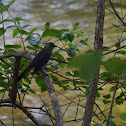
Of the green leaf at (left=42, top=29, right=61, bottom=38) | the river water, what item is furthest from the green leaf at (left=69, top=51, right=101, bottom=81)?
the river water

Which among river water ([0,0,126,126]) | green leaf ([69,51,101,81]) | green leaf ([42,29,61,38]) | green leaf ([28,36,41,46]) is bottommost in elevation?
green leaf ([69,51,101,81])

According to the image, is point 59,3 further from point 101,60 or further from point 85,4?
point 101,60

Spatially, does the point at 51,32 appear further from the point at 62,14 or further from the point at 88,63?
the point at 62,14

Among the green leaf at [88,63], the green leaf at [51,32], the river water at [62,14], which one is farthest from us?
the river water at [62,14]

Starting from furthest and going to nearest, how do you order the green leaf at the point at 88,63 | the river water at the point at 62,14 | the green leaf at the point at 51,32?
the river water at the point at 62,14, the green leaf at the point at 51,32, the green leaf at the point at 88,63

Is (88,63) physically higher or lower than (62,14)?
lower

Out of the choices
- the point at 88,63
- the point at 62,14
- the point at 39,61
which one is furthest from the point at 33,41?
the point at 62,14

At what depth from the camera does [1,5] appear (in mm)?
1048

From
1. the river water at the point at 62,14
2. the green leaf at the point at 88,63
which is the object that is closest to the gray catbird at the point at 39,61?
the green leaf at the point at 88,63

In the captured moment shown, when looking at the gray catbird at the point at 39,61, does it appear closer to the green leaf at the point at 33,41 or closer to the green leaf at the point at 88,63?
the green leaf at the point at 33,41

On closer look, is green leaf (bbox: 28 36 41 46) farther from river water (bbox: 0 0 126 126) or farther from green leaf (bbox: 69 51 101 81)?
river water (bbox: 0 0 126 126)

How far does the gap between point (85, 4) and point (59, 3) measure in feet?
1.76

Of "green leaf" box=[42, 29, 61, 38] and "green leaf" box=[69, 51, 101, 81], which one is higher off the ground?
"green leaf" box=[42, 29, 61, 38]

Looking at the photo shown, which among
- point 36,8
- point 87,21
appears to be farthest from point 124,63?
point 36,8
